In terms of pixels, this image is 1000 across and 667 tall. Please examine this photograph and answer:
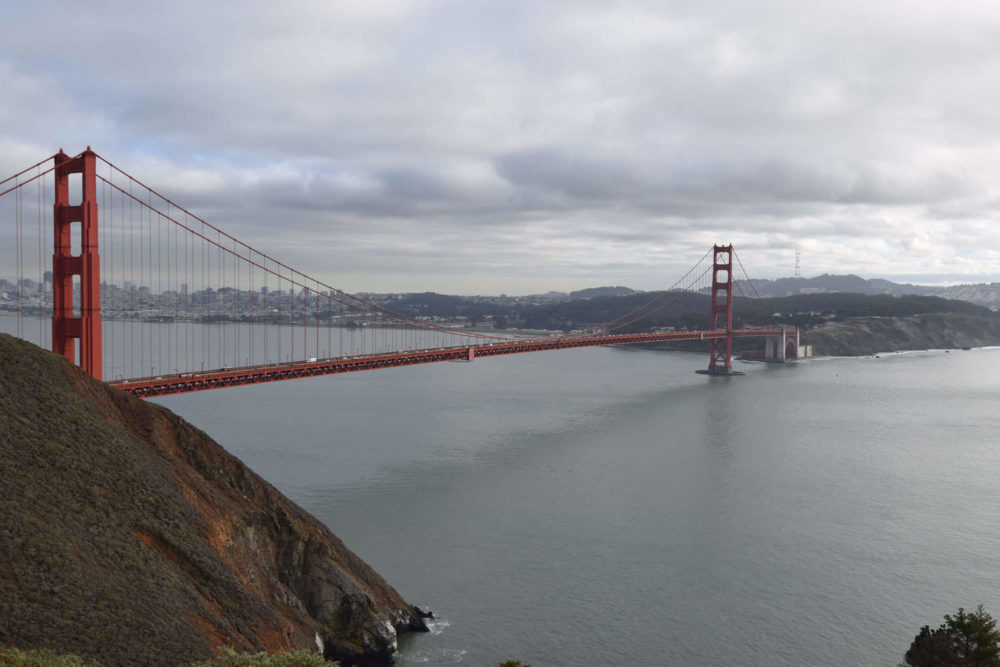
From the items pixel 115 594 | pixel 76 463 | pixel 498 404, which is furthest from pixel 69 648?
pixel 498 404

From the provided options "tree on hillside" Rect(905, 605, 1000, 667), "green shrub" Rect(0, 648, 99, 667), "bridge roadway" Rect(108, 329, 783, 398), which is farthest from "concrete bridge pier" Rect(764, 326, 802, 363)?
"green shrub" Rect(0, 648, 99, 667)

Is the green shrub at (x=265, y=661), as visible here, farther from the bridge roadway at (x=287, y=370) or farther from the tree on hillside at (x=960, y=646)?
the bridge roadway at (x=287, y=370)

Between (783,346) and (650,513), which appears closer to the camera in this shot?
(650,513)

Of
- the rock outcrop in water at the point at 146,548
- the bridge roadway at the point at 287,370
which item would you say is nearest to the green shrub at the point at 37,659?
the rock outcrop in water at the point at 146,548

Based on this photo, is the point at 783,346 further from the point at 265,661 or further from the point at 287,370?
the point at 265,661

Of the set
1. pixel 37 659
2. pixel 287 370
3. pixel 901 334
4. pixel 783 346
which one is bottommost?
pixel 37 659

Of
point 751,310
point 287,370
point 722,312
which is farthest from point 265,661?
point 751,310

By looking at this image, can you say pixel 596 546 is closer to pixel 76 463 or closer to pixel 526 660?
pixel 526 660
